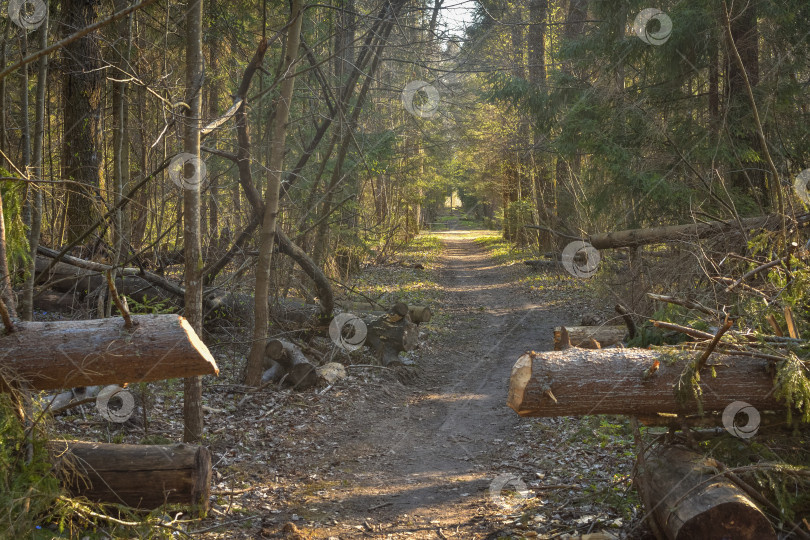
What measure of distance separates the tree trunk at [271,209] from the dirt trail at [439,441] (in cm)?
151

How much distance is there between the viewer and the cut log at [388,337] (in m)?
9.81

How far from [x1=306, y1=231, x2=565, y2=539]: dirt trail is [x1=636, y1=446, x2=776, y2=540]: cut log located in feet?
4.34

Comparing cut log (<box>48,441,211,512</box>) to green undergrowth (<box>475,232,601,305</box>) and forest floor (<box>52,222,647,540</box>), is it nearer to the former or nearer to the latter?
forest floor (<box>52,222,647,540</box>)

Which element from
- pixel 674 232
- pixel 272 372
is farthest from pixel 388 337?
pixel 674 232

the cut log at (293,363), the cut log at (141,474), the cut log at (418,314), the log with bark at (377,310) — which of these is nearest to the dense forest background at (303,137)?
the cut log at (293,363)

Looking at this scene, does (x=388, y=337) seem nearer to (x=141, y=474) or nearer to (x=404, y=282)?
(x=141, y=474)

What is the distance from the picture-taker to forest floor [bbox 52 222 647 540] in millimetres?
4727

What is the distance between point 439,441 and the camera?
6.88 m

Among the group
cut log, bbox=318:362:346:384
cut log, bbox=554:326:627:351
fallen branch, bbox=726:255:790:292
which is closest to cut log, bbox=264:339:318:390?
cut log, bbox=318:362:346:384

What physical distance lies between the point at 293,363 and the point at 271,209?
215cm

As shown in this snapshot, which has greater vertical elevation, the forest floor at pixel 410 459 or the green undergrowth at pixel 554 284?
the green undergrowth at pixel 554 284

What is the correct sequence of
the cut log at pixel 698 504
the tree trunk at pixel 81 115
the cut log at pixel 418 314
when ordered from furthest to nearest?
the cut log at pixel 418 314, the tree trunk at pixel 81 115, the cut log at pixel 698 504

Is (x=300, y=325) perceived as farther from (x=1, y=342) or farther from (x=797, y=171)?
(x=797, y=171)

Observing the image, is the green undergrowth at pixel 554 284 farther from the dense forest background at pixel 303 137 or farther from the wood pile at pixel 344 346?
the wood pile at pixel 344 346
